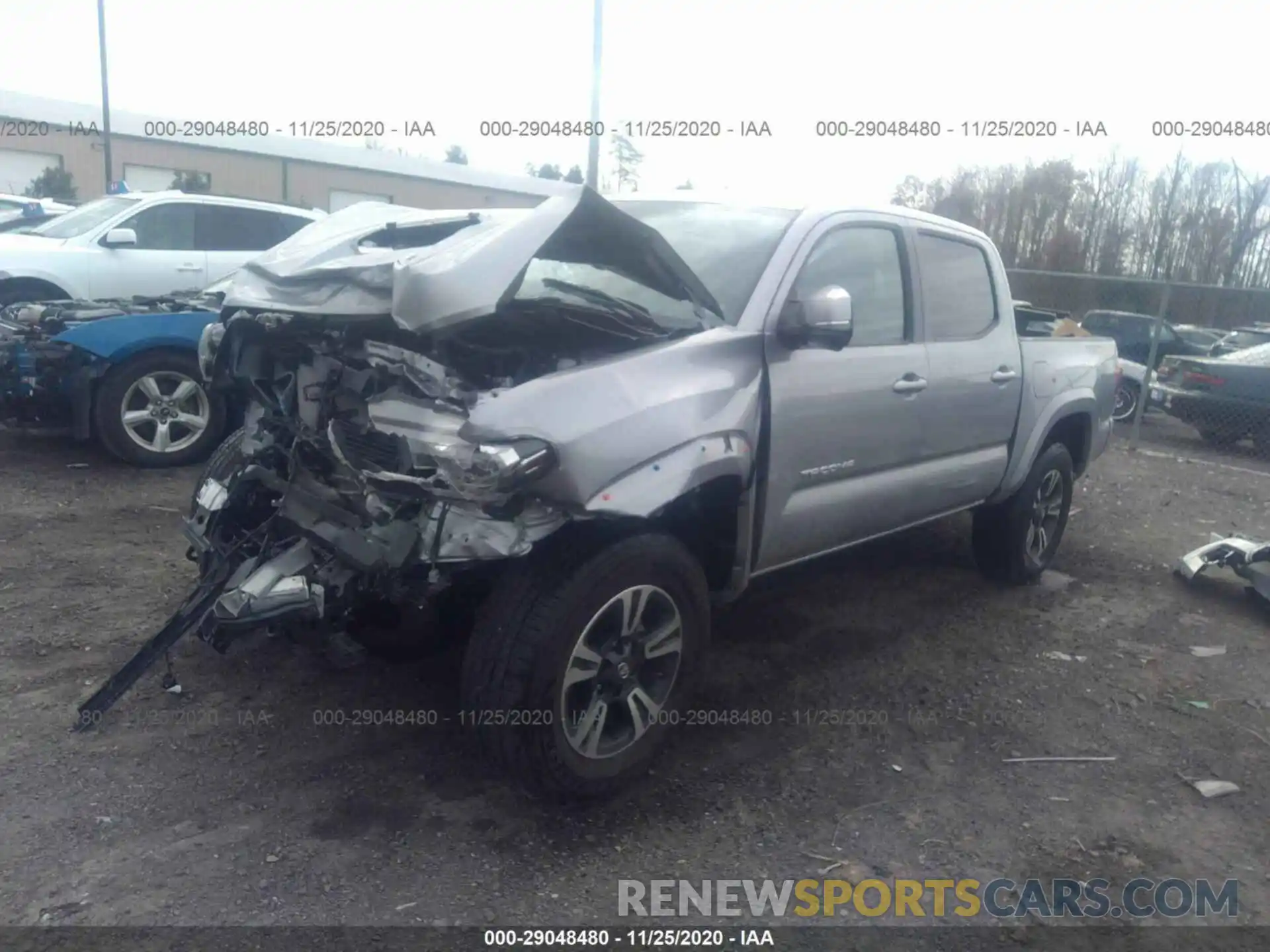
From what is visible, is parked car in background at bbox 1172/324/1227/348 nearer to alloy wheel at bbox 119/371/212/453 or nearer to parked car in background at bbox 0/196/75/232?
alloy wheel at bbox 119/371/212/453

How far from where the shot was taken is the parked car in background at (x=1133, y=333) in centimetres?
1525

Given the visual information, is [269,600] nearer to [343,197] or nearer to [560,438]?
[560,438]

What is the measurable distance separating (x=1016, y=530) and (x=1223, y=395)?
303 inches

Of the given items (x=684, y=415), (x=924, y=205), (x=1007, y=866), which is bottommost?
(x=1007, y=866)

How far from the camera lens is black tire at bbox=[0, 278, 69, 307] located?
841 centimetres

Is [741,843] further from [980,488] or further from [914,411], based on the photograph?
[980,488]

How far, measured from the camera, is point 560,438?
285cm

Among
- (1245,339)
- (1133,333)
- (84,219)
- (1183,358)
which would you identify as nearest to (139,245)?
(84,219)

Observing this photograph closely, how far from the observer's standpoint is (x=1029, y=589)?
19.0ft

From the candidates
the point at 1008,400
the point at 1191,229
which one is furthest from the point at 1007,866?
the point at 1191,229

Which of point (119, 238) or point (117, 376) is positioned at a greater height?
point (119, 238)

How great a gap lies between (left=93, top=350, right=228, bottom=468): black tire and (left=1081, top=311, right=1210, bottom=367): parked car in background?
1278cm

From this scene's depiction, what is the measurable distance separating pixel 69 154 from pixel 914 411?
29.8 meters

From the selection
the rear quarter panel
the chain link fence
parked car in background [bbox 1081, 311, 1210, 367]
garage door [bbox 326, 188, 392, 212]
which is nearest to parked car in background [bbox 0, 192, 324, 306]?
the rear quarter panel
